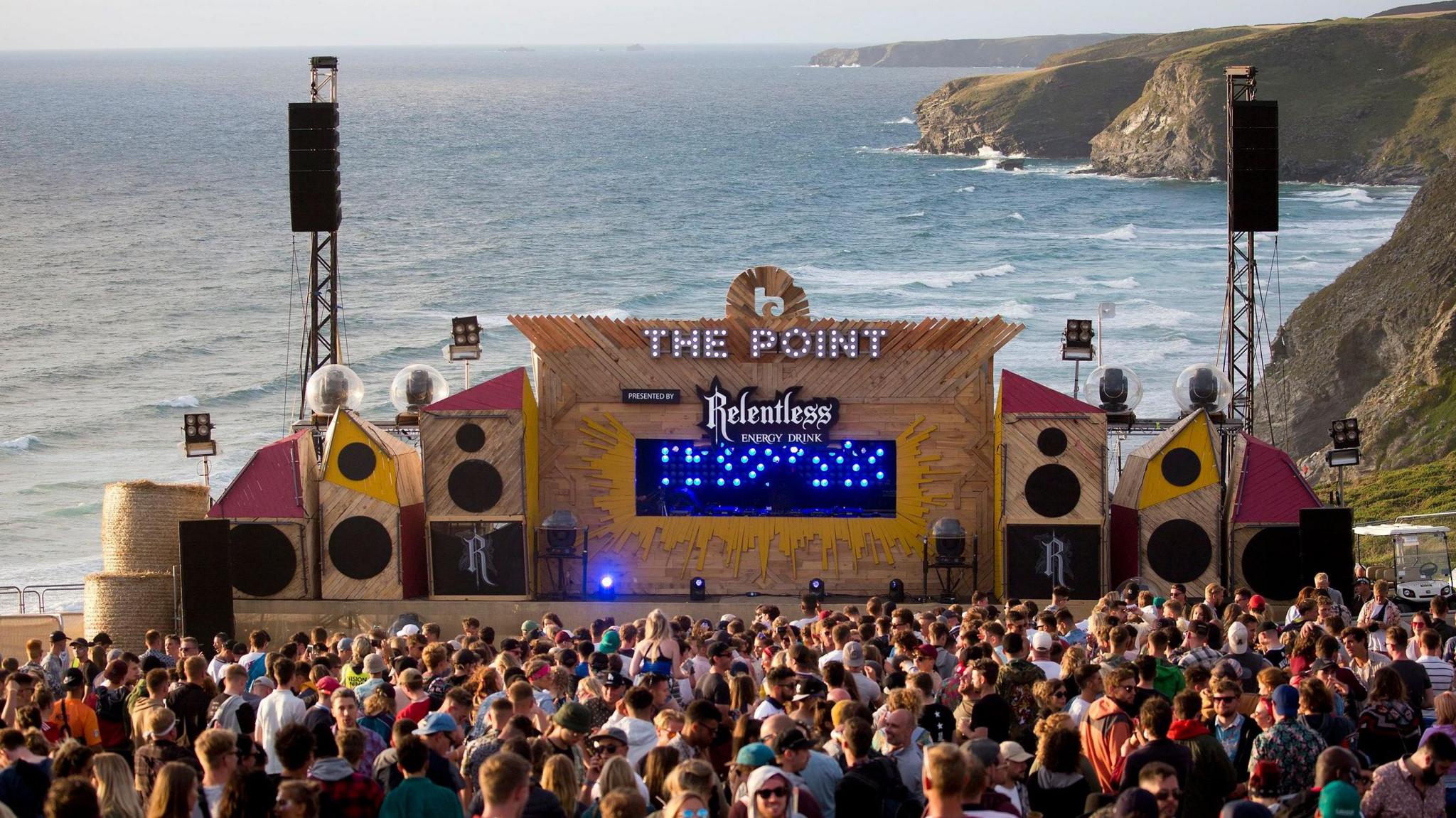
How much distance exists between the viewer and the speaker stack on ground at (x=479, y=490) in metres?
23.9

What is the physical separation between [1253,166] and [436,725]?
16.8 m

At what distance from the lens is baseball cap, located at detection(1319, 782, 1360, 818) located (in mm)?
9594

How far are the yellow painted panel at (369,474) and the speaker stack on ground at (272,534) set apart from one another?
38 centimetres

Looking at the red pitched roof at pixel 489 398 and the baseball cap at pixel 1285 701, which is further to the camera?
the red pitched roof at pixel 489 398

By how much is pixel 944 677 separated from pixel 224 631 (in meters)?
11.3

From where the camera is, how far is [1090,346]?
976 inches

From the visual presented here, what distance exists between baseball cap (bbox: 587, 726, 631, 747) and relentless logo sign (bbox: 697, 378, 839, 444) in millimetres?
12902

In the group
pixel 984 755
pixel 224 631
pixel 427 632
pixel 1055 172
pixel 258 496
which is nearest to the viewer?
pixel 984 755

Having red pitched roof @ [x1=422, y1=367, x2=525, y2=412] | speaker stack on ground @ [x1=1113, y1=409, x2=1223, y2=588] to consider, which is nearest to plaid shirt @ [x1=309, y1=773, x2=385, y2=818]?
red pitched roof @ [x1=422, y1=367, x2=525, y2=412]

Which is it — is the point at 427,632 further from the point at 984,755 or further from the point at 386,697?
the point at 984,755

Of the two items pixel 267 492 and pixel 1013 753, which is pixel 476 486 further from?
pixel 1013 753

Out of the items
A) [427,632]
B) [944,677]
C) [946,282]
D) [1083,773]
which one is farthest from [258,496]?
[946,282]

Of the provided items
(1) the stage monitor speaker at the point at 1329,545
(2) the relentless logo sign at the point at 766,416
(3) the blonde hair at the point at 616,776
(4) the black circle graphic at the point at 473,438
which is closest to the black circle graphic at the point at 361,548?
(4) the black circle graphic at the point at 473,438

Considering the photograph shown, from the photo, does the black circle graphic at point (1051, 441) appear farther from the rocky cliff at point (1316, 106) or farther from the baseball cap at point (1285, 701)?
the rocky cliff at point (1316, 106)
